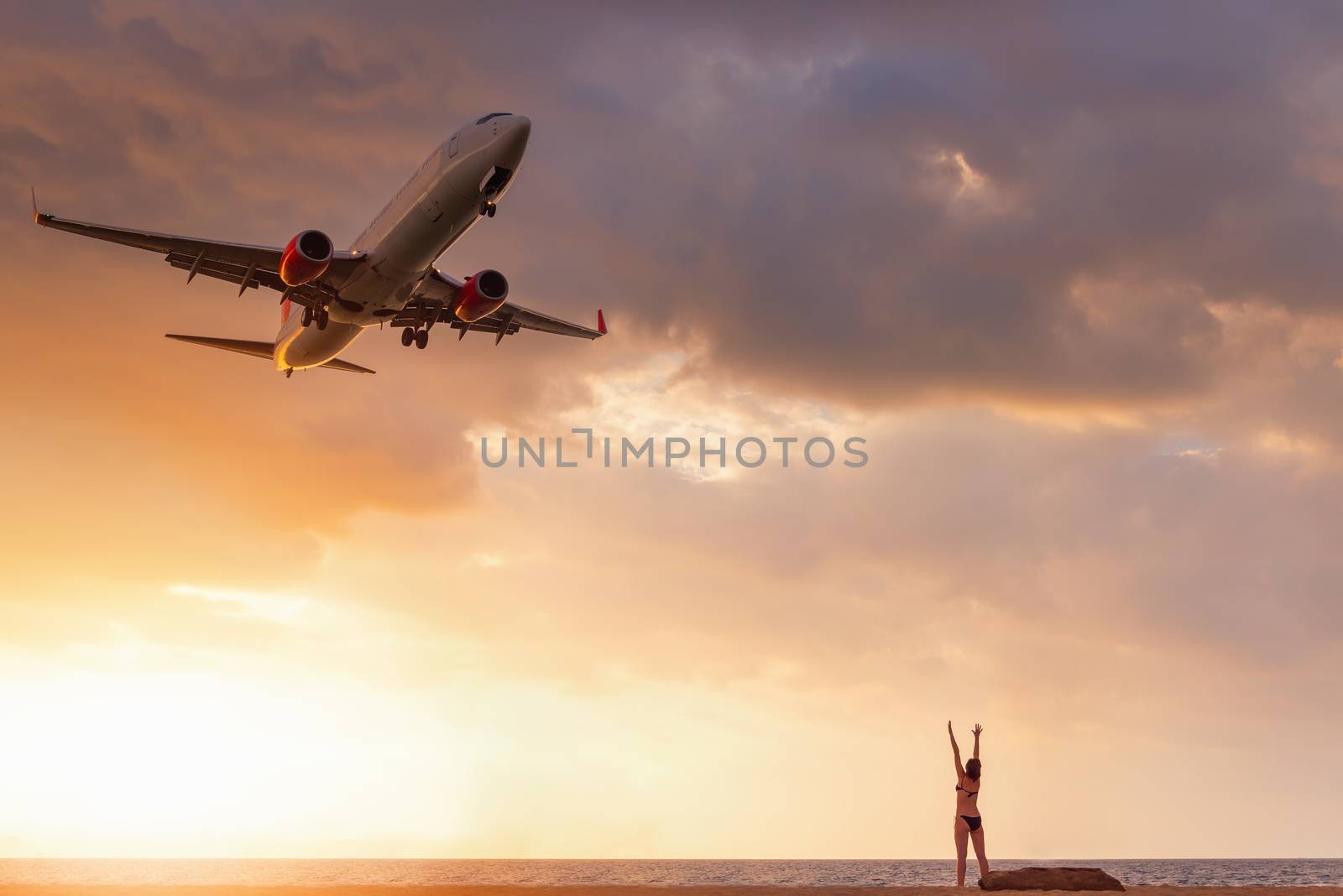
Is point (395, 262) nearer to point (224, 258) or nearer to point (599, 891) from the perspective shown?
point (224, 258)

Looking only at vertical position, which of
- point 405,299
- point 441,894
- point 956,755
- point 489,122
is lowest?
point 441,894

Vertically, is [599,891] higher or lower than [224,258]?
lower

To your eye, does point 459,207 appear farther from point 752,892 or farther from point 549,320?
point 752,892

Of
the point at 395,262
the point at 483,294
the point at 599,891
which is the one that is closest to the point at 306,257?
the point at 395,262

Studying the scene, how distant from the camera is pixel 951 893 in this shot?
53.8ft

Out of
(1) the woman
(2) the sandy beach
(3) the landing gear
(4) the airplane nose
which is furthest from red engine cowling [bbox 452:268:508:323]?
(1) the woman

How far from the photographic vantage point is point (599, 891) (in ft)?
59.3

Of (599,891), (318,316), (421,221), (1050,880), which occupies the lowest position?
(599,891)

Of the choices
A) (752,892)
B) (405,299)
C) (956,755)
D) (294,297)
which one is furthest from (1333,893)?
(294,297)

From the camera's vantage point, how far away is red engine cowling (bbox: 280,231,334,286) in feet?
133

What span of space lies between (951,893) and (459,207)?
94.7ft

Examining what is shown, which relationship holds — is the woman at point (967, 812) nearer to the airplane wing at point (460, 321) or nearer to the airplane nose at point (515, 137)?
the airplane nose at point (515, 137)

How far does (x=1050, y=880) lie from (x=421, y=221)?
99.6 ft

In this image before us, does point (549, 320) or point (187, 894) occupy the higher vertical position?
point (549, 320)
